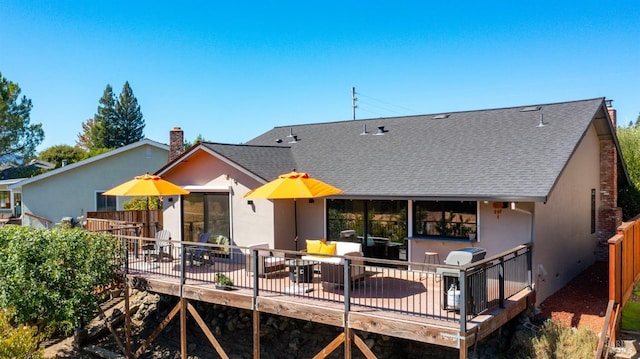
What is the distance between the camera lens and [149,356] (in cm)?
1302

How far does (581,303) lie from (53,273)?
12.8 meters

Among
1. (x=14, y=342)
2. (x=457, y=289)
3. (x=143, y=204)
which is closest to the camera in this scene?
(x=457, y=289)

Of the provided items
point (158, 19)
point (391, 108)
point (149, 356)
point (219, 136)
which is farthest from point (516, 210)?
point (219, 136)

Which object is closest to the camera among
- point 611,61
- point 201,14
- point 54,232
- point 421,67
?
point 54,232

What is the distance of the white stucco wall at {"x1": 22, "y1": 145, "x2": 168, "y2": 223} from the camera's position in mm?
23094

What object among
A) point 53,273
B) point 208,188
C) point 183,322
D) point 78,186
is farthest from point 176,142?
point 78,186

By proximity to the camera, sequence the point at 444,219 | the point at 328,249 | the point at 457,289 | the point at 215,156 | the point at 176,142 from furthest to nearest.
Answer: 1. the point at 176,142
2. the point at 215,156
3. the point at 444,219
4. the point at 328,249
5. the point at 457,289

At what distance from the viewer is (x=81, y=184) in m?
24.2

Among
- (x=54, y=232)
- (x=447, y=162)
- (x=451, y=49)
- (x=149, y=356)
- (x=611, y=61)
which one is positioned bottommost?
(x=149, y=356)

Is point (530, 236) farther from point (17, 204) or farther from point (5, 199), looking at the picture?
point (5, 199)

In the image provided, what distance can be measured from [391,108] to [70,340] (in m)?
37.2

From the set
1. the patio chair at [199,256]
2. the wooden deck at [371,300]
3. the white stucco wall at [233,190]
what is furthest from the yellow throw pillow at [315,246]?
the patio chair at [199,256]

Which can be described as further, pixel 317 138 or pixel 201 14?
pixel 201 14

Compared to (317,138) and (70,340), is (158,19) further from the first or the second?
(70,340)
